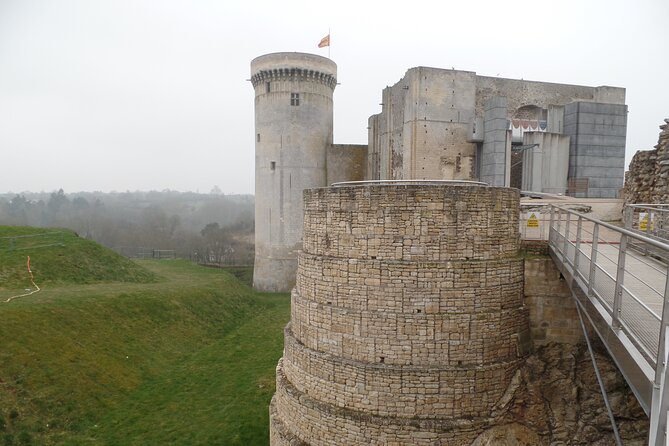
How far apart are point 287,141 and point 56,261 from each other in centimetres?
1402

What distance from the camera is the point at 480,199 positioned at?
24.8 feet

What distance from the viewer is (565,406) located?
24.0ft

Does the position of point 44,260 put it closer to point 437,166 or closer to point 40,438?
point 40,438

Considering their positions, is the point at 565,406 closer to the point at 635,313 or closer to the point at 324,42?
the point at 635,313

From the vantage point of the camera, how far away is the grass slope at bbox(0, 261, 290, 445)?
435 inches

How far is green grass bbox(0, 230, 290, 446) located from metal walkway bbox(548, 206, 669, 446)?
9.10 meters

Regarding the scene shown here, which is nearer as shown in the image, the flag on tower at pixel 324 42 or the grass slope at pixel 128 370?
the grass slope at pixel 128 370

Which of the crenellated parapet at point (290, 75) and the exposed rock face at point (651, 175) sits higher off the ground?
the crenellated parapet at point (290, 75)

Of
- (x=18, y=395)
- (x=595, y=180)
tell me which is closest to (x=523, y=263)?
(x=18, y=395)

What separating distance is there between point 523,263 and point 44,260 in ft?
68.4

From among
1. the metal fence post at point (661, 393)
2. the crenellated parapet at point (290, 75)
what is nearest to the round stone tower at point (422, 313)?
the metal fence post at point (661, 393)

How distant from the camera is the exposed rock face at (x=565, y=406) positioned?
6973 mm

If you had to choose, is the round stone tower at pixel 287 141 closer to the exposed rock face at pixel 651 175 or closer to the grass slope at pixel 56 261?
the grass slope at pixel 56 261

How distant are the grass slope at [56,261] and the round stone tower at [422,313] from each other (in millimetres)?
15030
